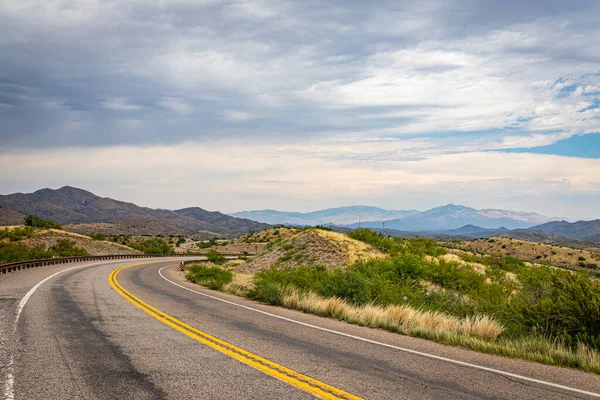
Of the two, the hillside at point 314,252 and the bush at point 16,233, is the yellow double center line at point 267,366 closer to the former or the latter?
the hillside at point 314,252

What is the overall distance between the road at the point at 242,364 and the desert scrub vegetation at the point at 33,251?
32.9m

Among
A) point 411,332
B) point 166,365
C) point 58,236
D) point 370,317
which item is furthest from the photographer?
point 58,236

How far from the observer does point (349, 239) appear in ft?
129

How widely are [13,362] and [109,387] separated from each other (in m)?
2.36

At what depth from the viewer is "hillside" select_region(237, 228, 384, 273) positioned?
3547 centimetres

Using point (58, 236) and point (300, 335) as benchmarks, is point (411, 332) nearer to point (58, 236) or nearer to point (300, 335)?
point (300, 335)

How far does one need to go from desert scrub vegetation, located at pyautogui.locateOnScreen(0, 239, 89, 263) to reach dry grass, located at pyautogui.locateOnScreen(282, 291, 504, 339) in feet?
117

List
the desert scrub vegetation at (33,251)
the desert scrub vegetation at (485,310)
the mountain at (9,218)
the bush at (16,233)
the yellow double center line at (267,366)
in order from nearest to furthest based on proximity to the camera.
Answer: the yellow double center line at (267,366)
the desert scrub vegetation at (485,310)
the desert scrub vegetation at (33,251)
the bush at (16,233)
the mountain at (9,218)

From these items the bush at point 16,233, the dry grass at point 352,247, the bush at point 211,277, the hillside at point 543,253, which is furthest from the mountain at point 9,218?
the hillside at point 543,253

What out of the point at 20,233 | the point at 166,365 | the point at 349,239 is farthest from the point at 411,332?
the point at 20,233

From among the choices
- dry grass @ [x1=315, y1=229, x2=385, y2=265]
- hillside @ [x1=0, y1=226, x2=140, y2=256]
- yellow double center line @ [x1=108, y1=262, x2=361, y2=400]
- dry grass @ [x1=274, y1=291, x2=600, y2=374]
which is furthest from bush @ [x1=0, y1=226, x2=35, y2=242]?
yellow double center line @ [x1=108, y1=262, x2=361, y2=400]

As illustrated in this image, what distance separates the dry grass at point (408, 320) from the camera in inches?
416

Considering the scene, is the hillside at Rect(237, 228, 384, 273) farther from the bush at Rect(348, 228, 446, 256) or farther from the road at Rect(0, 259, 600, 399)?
the road at Rect(0, 259, 600, 399)

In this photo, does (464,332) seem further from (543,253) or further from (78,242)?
(543,253)
